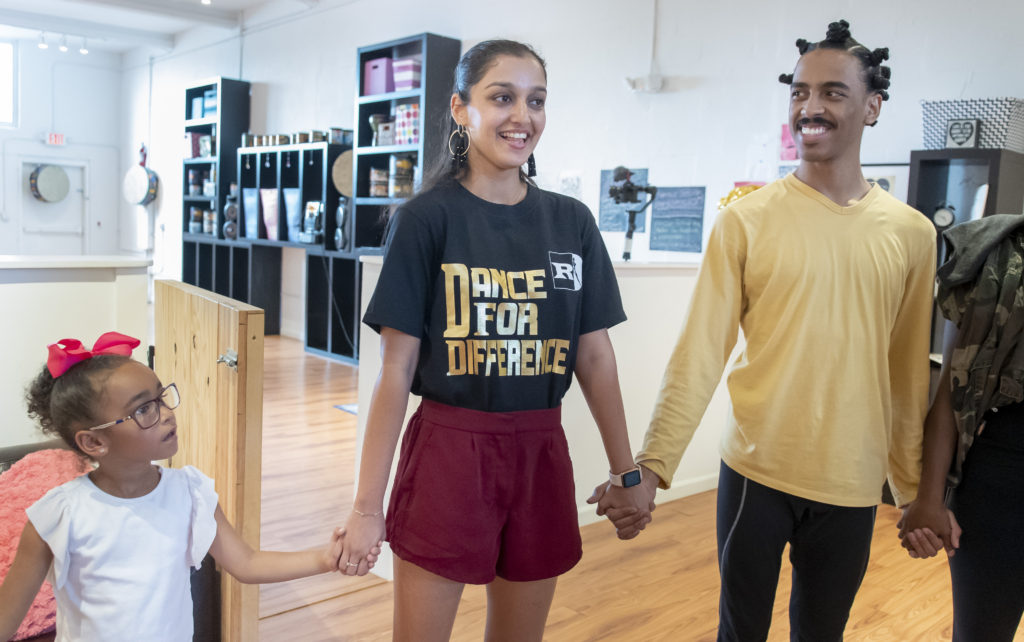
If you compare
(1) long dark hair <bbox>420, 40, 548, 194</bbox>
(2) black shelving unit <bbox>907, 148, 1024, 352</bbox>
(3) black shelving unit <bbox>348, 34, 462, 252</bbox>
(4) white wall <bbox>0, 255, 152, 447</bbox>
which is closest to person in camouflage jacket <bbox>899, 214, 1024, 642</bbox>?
(1) long dark hair <bbox>420, 40, 548, 194</bbox>

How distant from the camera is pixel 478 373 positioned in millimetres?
1306

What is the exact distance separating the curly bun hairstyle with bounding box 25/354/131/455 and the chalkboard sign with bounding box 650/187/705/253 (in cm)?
391

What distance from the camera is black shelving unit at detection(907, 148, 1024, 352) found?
3352mm

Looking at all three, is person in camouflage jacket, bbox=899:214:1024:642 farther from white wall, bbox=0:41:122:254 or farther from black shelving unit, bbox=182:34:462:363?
white wall, bbox=0:41:122:254

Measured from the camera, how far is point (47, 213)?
11.5m

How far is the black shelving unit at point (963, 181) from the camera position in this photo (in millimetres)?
3352

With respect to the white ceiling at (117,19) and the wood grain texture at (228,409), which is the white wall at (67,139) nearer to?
the white ceiling at (117,19)

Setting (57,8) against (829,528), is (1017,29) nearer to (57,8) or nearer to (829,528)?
(829,528)

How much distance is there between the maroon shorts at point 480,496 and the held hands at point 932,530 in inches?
23.9

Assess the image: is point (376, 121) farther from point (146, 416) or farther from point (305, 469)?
point (146, 416)

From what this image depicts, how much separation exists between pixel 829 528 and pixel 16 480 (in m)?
2.01

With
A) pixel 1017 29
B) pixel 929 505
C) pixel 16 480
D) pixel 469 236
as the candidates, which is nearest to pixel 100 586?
pixel 469 236

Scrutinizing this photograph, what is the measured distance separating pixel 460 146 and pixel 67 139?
11.9 m

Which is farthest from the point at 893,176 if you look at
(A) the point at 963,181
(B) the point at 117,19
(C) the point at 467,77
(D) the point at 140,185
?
(D) the point at 140,185
